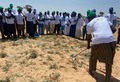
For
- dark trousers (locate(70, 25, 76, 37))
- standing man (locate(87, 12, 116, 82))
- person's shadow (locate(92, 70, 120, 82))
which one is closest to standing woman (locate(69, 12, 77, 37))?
dark trousers (locate(70, 25, 76, 37))

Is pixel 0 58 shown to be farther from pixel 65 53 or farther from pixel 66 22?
pixel 66 22

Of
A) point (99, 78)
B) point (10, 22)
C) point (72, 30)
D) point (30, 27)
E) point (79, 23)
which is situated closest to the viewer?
point (99, 78)

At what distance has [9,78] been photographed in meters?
3.49

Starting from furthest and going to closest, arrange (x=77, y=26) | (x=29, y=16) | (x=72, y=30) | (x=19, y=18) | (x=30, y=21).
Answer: (x=72, y=30) → (x=77, y=26) → (x=30, y=21) → (x=29, y=16) → (x=19, y=18)

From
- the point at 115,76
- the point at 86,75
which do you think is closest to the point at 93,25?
the point at 86,75

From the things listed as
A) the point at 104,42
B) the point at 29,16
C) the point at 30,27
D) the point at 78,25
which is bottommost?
Result: the point at 104,42

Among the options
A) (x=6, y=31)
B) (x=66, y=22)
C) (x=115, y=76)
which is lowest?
(x=115, y=76)

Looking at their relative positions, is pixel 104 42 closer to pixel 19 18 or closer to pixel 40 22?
pixel 19 18

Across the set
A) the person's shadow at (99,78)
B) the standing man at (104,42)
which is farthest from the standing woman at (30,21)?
the person's shadow at (99,78)

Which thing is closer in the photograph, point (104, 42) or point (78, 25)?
point (104, 42)

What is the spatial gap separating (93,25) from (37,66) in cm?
226

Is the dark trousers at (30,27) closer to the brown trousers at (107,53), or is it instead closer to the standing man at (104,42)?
the standing man at (104,42)

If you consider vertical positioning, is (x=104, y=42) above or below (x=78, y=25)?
below

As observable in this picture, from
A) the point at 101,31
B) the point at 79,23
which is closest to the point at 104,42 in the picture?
the point at 101,31
